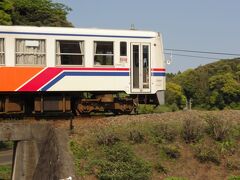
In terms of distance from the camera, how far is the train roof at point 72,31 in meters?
17.0

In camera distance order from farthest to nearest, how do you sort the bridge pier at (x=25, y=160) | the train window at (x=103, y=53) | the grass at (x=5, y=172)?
the train window at (x=103, y=53), the grass at (x=5, y=172), the bridge pier at (x=25, y=160)

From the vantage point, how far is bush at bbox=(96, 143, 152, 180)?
1034 centimetres

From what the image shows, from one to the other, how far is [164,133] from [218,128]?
1424 mm

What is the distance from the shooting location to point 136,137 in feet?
39.8

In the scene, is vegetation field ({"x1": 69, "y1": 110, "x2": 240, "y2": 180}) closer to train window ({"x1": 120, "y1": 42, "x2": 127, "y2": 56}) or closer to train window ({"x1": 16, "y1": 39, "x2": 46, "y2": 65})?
train window ({"x1": 16, "y1": 39, "x2": 46, "y2": 65})

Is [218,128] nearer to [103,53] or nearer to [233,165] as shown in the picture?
[233,165]

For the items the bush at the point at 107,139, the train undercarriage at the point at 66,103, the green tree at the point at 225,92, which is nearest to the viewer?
the bush at the point at 107,139

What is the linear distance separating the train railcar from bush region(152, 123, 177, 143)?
5.72 meters

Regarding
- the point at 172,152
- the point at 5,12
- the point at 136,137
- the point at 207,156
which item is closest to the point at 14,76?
the point at 136,137

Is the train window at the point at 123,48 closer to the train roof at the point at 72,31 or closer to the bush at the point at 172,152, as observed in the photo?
the train roof at the point at 72,31

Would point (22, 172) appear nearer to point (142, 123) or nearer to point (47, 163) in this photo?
point (47, 163)

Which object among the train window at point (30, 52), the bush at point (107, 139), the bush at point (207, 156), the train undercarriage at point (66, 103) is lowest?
the bush at point (207, 156)

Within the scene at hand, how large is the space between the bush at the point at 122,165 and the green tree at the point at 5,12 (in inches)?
697

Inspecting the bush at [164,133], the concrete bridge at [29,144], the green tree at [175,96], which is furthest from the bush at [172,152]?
the green tree at [175,96]
